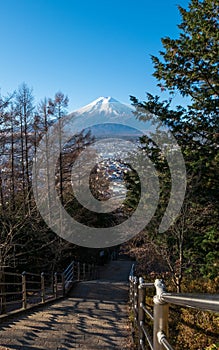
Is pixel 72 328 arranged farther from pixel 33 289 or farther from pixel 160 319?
pixel 33 289

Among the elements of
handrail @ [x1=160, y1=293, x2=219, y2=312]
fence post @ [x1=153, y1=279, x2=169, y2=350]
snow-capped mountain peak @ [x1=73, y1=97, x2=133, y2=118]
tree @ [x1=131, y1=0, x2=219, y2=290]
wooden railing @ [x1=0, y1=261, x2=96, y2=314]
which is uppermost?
snow-capped mountain peak @ [x1=73, y1=97, x2=133, y2=118]

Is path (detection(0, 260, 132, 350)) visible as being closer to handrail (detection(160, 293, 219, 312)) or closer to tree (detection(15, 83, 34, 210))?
handrail (detection(160, 293, 219, 312))

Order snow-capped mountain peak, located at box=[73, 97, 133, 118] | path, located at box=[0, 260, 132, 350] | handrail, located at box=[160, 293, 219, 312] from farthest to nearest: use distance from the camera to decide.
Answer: snow-capped mountain peak, located at box=[73, 97, 133, 118]
path, located at box=[0, 260, 132, 350]
handrail, located at box=[160, 293, 219, 312]

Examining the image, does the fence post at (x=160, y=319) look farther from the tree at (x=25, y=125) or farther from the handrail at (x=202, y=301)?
the tree at (x=25, y=125)

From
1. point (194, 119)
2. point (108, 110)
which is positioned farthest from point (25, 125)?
point (108, 110)

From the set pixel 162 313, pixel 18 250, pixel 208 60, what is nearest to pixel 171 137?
pixel 208 60

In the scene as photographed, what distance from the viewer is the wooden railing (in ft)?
23.2

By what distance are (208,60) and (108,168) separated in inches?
229

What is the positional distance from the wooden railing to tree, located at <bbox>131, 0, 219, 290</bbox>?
3.37 m

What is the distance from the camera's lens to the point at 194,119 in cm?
1231

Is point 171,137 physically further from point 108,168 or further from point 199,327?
point 199,327

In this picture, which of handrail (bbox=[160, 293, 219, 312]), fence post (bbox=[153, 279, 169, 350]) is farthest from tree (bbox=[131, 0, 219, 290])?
handrail (bbox=[160, 293, 219, 312])

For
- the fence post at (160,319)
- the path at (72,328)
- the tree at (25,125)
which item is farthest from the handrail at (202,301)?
the tree at (25,125)

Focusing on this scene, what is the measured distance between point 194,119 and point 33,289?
8.41 meters
